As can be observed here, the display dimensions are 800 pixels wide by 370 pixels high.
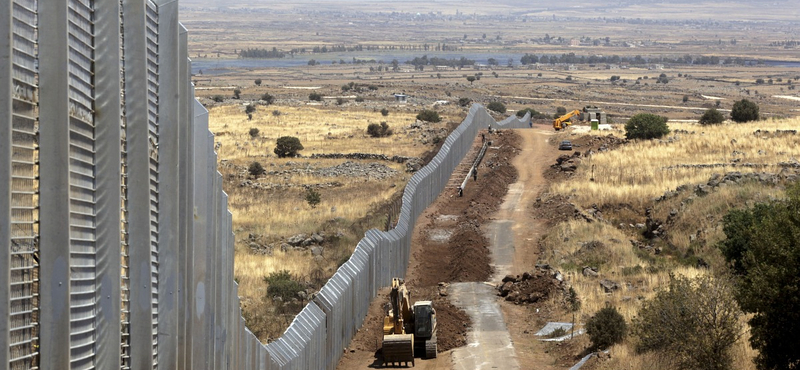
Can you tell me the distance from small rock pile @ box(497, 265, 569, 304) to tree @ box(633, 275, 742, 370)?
336 inches

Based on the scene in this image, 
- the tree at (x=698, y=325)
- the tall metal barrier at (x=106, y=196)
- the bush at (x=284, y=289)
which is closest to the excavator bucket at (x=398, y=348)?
the bush at (x=284, y=289)

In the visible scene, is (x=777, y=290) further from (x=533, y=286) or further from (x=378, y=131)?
(x=378, y=131)

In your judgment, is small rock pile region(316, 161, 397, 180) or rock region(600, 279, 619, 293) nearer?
rock region(600, 279, 619, 293)

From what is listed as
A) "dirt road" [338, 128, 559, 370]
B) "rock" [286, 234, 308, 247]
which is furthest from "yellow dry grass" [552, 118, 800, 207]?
"rock" [286, 234, 308, 247]

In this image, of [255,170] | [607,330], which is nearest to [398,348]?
[607,330]

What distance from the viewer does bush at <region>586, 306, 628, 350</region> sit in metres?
20.2

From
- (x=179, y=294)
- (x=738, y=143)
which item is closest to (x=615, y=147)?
(x=738, y=143)

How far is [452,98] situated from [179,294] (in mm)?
122562

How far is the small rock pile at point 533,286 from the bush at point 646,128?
3456 centimetres

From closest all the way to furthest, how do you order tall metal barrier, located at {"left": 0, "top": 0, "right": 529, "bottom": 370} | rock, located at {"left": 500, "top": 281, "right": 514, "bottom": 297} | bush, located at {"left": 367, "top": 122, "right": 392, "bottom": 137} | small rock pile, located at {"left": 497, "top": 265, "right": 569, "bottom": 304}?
tall metal barrier, located at {"left": 0, "top": 0, "right": 529, "bottom": 370} → small rock pile, located at {"left": 497, "top": 265, "right": 569, "bottom": 304} → rock, located at {"left": 500, "top": 281, "right": 514, "bottom": 297} → bush, located at {"left": 367, "top": 122, "right": 392, "bottom": 137}

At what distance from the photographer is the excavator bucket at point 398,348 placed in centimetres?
2047

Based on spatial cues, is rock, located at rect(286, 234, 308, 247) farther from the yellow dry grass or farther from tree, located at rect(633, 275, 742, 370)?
tree, located at rect(633, 275, 742, 370)

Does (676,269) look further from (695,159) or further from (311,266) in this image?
(695,159)

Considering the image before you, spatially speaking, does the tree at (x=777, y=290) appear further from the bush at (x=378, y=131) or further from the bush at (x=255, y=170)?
the bush at (x=378, y=131)
